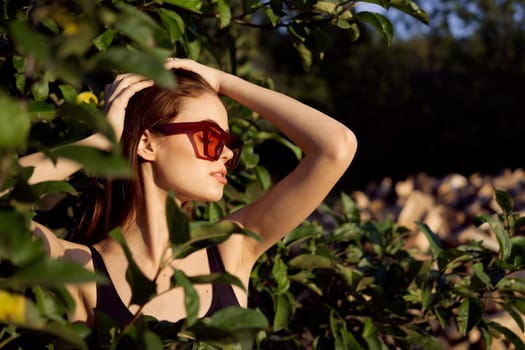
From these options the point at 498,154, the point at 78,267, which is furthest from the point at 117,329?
the point at 498,154

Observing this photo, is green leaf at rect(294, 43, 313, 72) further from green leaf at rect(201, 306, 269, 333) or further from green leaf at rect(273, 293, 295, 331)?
green leaf at rect(201, 306, 269, 333)

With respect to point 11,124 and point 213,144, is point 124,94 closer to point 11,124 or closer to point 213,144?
point 213,144

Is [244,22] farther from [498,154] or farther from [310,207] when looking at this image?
[498,154]

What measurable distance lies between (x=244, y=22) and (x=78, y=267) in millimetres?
1440

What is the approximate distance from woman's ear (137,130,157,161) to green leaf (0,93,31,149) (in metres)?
0.98

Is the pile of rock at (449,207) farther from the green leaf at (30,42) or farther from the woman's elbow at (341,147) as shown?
the green leaf at (30,42)

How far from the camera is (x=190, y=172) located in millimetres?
1767

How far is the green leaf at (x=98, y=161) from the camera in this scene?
2.87 feet

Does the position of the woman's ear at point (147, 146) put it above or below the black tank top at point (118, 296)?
above

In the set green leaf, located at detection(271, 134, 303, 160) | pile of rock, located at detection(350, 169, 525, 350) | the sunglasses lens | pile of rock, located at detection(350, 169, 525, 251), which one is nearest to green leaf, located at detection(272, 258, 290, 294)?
green leaf, located at detection(271, 134, 303, 160)

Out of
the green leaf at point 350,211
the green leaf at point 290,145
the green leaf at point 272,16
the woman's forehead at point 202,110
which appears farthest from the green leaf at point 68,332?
the green leaf at point 350,211

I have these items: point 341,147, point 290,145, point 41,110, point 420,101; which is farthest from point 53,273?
point 420,101

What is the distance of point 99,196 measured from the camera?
197 cm

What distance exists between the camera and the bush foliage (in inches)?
35.4
